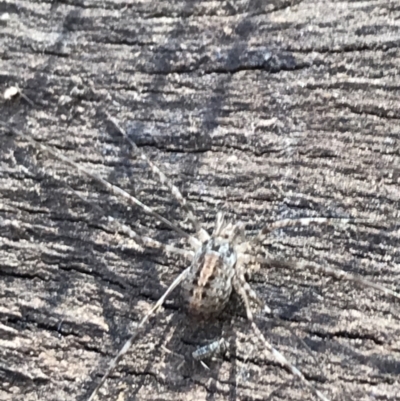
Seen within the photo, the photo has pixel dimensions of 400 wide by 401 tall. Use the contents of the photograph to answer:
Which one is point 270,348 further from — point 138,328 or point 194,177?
point 194,177

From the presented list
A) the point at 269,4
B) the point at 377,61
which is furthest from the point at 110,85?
the point at 377,61

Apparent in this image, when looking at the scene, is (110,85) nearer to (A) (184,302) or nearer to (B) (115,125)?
(B) (115,125)

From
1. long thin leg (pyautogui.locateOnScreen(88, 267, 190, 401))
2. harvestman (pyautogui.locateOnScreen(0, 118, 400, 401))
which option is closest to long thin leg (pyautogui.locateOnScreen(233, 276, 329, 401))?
harvestman (pyautogui.locateOnScreen(0, 118, 400, 401))

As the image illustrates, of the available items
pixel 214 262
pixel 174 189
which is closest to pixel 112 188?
pixel 174 189

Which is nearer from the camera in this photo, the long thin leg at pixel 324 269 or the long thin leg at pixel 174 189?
the long thin leg at pixel 324 269

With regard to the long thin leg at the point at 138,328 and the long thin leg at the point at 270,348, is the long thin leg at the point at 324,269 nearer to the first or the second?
the long thin leg at the point at 270,348

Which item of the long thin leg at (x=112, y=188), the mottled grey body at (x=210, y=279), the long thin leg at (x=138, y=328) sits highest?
the long thin leg at (x=112, y=188)

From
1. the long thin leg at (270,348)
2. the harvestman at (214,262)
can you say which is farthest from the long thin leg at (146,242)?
the long thin leg at (270,348)
